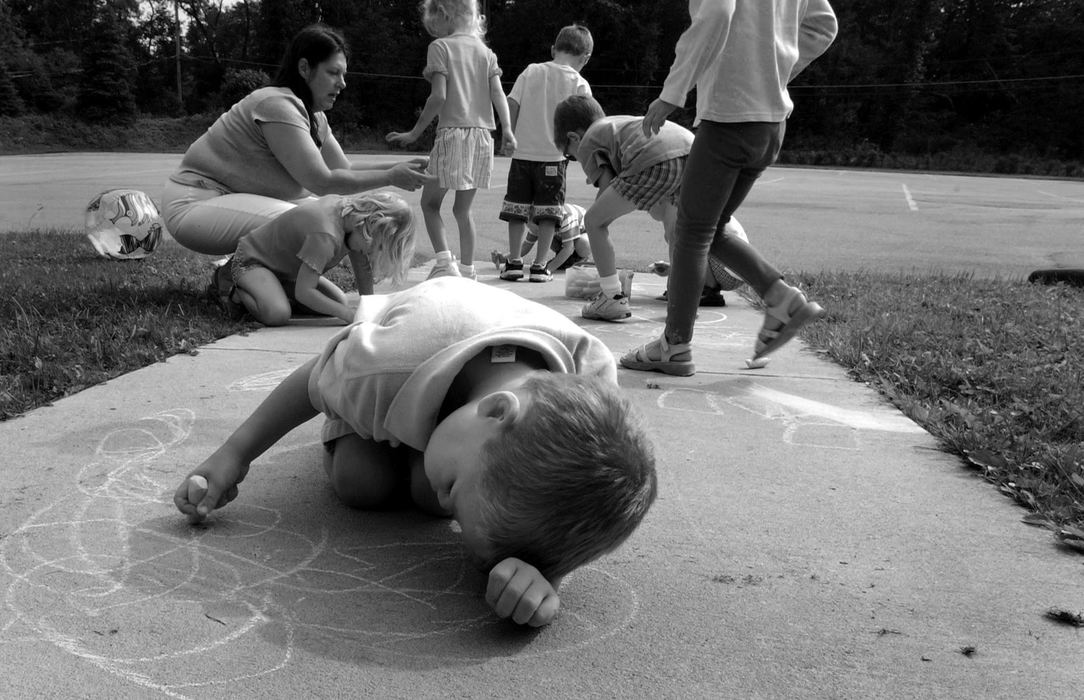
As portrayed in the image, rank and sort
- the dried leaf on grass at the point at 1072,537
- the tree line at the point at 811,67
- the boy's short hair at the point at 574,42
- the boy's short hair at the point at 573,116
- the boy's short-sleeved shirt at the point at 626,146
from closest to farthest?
the dried leaf on grass at the point at 1072,537 → the boy's short-sleeved shirt at the point at 626,146 → the boy's short hair at the point at 573,116 → the boy's short hair at the point at 574,42 → the tree line at the point at 811,67

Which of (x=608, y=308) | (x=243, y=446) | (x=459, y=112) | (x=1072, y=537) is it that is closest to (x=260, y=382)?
(x=243, y=446)

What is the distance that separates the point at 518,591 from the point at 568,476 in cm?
23

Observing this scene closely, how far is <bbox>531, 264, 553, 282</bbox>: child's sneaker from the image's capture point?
18.9 ft

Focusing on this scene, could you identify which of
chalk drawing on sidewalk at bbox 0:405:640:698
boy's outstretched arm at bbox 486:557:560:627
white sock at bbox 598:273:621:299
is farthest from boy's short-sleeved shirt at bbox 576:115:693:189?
boy's outstretched arm at bbox 486:557:560:627

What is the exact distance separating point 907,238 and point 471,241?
527 cm

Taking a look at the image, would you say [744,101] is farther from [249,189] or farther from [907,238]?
[907,238]

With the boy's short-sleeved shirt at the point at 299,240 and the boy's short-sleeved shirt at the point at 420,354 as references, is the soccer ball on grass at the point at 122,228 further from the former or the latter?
the boy's short-sleeved shirt at the point at 420,354

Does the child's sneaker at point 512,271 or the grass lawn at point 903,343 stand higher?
the grass lawn at point 903,343

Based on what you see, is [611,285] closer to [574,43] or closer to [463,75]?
[463,75]

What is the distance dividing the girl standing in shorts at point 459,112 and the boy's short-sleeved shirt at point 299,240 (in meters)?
1.43

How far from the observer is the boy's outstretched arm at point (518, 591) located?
1.49 m

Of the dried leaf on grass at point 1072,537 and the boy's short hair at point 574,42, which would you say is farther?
the boy's short hair at point 574,42

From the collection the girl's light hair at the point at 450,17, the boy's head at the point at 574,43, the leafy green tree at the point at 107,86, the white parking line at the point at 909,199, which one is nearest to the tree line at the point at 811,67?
the leafy green tree at the point at 107,86

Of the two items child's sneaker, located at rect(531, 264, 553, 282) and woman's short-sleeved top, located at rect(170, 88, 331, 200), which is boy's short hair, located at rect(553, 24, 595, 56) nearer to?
child's sneaker, located at rect(531, 264, 553, 282)
